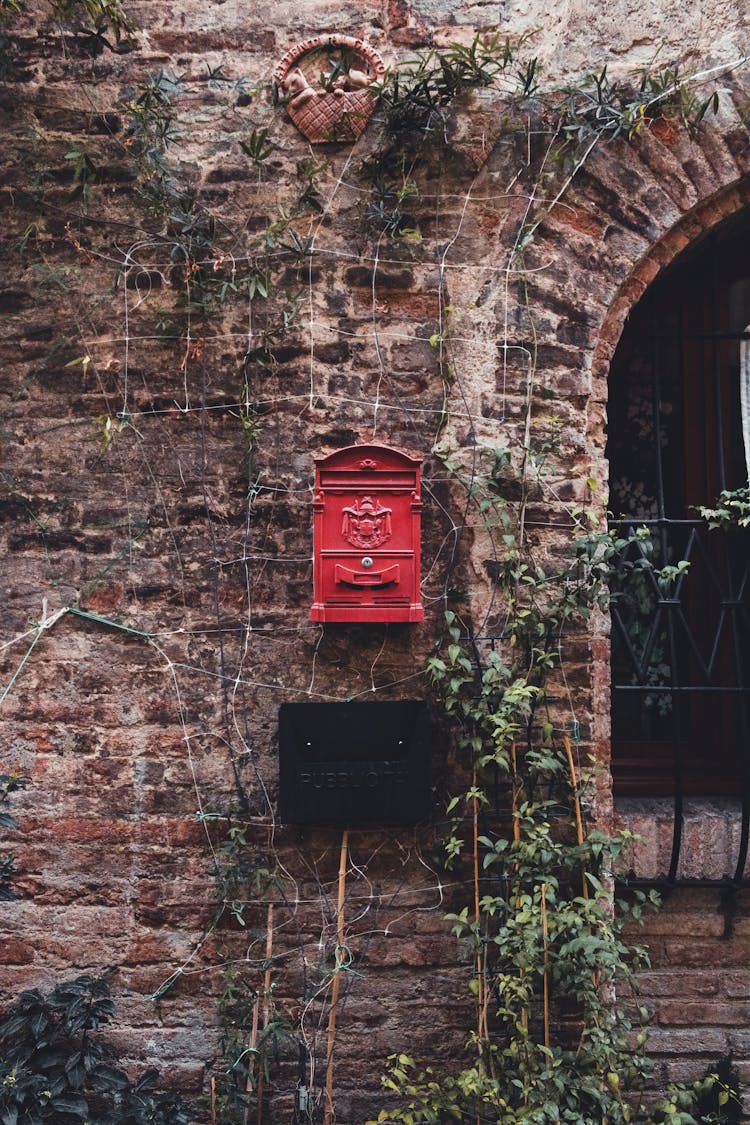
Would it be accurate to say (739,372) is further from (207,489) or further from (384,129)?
(207,489)

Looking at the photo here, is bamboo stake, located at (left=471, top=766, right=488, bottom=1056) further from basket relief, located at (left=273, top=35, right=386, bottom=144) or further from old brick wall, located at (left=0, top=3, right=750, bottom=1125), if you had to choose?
basket relief, located at (left=273, top=35, right=386, bottom=144)

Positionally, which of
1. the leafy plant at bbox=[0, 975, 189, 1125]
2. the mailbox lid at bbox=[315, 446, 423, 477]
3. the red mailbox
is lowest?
the leafy plant at bbox=[0, 975, 189, 1125]

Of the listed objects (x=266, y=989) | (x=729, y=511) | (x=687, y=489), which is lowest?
(x=266, y=989)

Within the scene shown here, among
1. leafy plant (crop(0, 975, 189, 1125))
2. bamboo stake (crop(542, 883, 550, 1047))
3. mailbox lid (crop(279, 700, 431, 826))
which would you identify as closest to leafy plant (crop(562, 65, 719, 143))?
mailbox lid (crop(279, 700, 431, 826))

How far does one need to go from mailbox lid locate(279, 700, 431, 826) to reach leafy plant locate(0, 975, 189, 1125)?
92 cm

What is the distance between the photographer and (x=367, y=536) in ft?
9.57

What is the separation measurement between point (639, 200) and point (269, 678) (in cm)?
215

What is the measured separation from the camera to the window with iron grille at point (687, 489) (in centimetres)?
348

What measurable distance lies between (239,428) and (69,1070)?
2.21 m

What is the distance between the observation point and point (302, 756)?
301cm

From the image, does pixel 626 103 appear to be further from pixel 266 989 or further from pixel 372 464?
pixel 266 989

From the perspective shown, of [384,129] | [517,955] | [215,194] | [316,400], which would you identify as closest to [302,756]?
[517,955]

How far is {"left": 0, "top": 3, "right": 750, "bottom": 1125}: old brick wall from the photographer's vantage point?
307 cm

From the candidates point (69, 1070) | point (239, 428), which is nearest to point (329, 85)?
point (239, 428)
